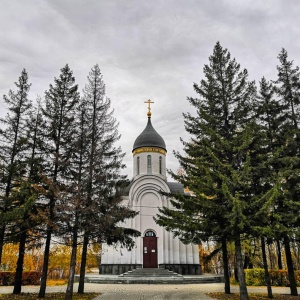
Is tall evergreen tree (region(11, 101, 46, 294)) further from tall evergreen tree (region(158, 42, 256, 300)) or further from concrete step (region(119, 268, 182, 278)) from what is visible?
concrete step (region(119, 268, 182, 278))

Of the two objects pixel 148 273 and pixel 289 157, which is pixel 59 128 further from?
pixel 148 273

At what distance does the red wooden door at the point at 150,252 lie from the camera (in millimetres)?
26562

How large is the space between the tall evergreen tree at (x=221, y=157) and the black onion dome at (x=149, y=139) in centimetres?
1433

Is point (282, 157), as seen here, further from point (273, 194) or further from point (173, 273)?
point (173, 273)

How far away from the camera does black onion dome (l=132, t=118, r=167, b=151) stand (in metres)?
30.9

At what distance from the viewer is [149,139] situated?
102ft

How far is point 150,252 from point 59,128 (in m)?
15.8

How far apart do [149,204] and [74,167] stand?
15006 millimetres

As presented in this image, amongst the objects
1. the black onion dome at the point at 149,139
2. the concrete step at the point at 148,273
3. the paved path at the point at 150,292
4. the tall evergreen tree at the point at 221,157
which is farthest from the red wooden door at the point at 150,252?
the tall evergreen tree at the point at 221,157

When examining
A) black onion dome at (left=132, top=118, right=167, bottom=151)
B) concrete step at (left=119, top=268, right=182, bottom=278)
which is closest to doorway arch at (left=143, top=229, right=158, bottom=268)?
concrete step at (left=119, top=268, right=182, bottom=278)

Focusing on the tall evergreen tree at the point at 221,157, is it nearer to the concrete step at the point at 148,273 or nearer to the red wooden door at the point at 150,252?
the concrete step at the point at 148,273

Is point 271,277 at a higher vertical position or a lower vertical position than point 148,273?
lower

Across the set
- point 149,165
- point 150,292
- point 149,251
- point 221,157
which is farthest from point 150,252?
point 221,157

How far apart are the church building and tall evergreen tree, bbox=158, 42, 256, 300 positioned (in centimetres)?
1210
